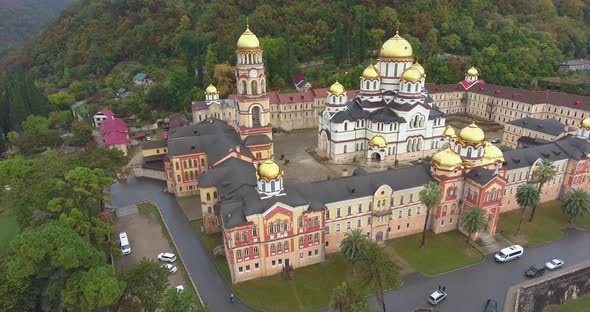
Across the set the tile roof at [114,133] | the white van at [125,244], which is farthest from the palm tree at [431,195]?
the tile roof at [114,133]

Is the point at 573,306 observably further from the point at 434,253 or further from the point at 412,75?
the point at 412,75

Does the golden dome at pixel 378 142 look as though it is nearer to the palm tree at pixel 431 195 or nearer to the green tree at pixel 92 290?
the palm tree at pixel 431 195

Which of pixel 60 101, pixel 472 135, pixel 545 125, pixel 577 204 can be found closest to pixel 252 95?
pixel 472 135

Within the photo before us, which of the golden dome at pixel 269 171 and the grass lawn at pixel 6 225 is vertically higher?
the golden dome at pixel 269 171

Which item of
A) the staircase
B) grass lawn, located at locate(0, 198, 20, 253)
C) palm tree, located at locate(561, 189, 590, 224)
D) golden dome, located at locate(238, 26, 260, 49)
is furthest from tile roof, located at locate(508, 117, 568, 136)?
grass lawn, located at locate(0, 198, 20, 253)

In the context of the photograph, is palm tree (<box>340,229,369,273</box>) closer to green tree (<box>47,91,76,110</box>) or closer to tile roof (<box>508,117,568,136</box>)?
tile roof (<box>508,117,568,136</box>)

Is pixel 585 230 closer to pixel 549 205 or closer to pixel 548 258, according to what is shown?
pixel 549 205

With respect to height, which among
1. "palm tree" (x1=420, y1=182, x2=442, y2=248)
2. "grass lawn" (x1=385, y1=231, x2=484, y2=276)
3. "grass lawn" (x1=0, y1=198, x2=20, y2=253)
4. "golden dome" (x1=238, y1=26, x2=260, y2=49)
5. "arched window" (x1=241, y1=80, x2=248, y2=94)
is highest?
"golden dome" (x1=238, y1=26, x2=260, y2=49)
